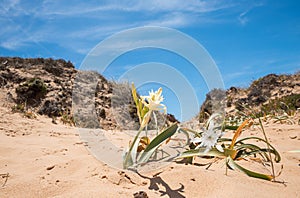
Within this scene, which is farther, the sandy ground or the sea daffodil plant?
the sea daffodil plant

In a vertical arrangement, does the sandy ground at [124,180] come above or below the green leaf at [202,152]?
below

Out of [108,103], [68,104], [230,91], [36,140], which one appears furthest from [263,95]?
[36,140]

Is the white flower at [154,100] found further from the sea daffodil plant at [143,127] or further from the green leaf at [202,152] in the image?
the green leaf at [202,152]

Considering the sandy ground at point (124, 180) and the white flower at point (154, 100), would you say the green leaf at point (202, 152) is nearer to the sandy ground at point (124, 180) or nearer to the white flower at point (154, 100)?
the sandy ground at point (124, 180)

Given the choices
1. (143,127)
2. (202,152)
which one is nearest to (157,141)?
(143,127)

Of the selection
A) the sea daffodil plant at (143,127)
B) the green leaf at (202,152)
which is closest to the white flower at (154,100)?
the sea daffodil plant at (143,127)

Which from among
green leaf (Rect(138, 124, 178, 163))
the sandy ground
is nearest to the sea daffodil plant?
green leaf (Rect(138, 124, 178, 163))

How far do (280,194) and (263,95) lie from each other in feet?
32.7

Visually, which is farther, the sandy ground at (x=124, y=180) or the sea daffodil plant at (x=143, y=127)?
the sea daffodil plant at (x=143, y=127)

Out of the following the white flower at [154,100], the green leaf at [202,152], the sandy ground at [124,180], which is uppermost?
the white flower at [154,100]

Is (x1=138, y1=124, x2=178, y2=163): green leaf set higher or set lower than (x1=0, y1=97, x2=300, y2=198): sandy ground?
higher

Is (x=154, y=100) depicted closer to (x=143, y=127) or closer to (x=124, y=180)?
(x=143, y=127)

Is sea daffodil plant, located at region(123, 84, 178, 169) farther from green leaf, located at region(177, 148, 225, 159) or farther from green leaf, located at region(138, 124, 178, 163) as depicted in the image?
green leaf, located at region(177, 148, 225, 159)

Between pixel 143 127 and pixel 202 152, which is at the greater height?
pixel 143 127
